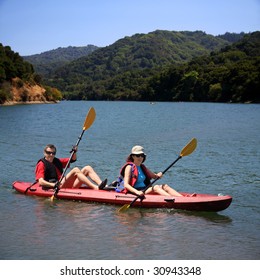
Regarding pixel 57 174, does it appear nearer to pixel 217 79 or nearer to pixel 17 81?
pixel 17 81

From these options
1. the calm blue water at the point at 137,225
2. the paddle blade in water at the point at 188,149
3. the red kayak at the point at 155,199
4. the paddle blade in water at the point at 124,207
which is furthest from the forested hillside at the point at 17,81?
the paddle blade in water at the point at 124,207

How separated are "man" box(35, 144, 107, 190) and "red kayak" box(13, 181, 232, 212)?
7.3 inches

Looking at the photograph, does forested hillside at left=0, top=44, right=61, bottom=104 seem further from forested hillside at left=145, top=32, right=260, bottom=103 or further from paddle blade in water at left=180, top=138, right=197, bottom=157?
paddle blade in water at left=180, top=138, right=197, bottom=157

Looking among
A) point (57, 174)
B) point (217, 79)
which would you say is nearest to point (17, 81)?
point (217, 79)

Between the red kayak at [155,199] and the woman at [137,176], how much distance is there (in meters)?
0.16

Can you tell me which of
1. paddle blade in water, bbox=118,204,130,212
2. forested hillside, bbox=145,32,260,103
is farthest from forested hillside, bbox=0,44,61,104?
paddle blade in water, bbox=118,204,130,212

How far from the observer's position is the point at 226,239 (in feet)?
25.1

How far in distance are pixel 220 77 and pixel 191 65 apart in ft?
67.1

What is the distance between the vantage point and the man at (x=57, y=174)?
990cm

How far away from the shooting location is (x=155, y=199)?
9203 millimetres

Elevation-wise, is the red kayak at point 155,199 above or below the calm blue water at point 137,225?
above

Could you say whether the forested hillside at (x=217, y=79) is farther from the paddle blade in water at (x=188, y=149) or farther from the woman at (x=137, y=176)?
the woman at (x=137, y=176)
